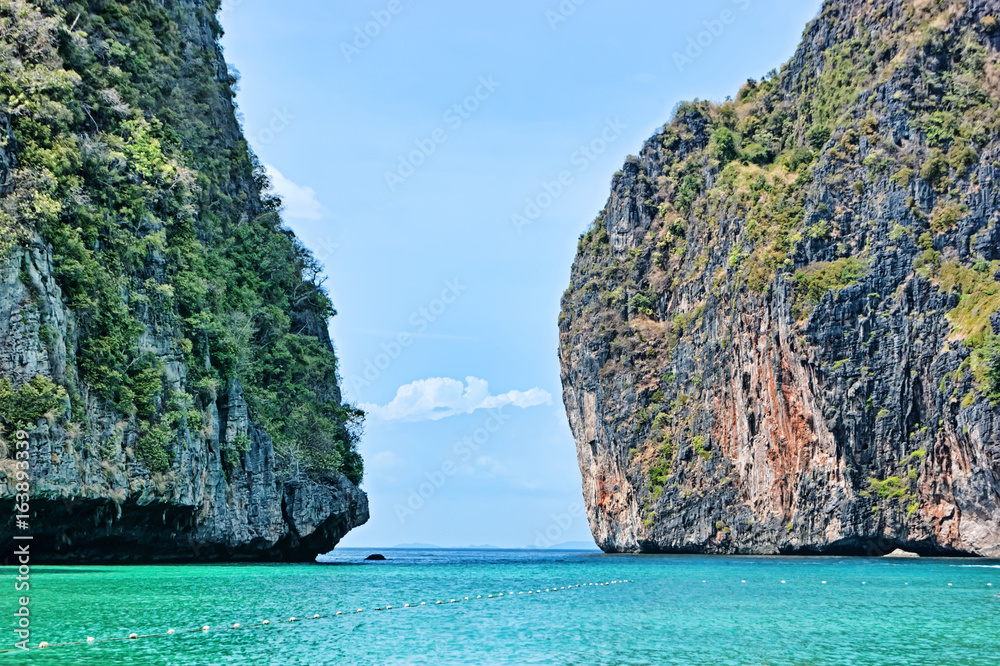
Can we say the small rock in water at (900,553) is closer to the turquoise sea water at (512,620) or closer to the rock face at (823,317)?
the rock face at (823,317)

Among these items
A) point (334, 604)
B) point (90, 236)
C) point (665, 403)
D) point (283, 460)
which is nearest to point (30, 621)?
point (334, 604)

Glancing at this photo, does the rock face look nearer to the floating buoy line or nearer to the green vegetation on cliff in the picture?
the green vegetation on cliff

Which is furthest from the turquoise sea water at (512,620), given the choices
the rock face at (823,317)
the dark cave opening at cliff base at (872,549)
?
the rock face at (823,317)

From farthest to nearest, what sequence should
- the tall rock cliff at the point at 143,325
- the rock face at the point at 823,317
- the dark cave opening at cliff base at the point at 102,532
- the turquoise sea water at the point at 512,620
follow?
1. the rock face at the point at 823,317
2. the dark cave opening at cliff base at the point at 102,532
3. the tall rock cliff at the point at 143,325
4. the turquoise sea water at the point at 512,620

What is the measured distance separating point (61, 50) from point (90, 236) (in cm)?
878

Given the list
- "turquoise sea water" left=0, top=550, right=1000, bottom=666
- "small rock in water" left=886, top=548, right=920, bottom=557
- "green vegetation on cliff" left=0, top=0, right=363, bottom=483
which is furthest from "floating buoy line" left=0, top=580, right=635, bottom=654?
"small rock in water" left=886, top=548, right=920, bottom=557

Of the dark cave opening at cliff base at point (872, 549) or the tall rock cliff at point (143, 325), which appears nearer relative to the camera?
the tall rock cliff at point (143, 325)

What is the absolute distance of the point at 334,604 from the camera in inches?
1018

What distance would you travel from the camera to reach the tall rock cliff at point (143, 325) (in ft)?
103

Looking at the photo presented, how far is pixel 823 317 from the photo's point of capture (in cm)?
6069

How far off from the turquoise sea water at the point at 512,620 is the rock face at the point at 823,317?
72.5 ft

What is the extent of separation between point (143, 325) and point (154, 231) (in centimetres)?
522

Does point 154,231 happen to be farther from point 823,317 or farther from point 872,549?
point 872,549

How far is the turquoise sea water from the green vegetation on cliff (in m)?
9.01
